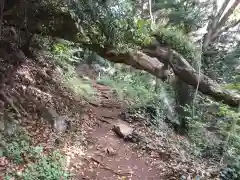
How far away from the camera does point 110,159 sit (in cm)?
758

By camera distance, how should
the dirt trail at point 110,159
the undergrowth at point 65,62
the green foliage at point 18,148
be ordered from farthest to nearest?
1. the undergrowth at point 65,62
2. the dirt trail at point 110,159
3. the green foliage at point 18,148

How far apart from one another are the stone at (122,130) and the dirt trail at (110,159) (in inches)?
5.5

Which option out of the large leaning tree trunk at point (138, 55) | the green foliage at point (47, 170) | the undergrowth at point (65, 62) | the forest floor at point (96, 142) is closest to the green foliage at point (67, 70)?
the undergrowth at point (65, 62)

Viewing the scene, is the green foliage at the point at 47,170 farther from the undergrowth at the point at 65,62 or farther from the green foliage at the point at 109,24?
the undergrowth at the point at 65,62

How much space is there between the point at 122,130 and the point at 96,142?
4.20ft

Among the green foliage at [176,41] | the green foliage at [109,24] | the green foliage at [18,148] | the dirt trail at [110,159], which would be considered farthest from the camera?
the green foliage at [176,41]

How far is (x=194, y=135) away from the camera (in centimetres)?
1069

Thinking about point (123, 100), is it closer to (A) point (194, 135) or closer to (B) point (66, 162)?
(A) point (194, 135)

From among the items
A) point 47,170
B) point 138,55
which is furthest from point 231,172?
point 47,170

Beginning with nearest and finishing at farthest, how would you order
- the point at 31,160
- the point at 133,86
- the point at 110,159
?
1. the point at 31,160
2. the point at 110,159
3. the point at 133,86

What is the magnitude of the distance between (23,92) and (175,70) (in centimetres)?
412

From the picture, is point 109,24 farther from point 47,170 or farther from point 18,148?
point 47,170

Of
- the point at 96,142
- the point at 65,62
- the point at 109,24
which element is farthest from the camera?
the point at 65,62

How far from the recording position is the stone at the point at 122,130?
899 centimetres
